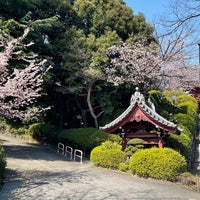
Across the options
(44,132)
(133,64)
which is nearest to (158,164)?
(133,64)

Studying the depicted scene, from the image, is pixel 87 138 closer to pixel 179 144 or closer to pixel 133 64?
pixel 179 144

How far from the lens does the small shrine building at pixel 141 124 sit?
14328 millimetres

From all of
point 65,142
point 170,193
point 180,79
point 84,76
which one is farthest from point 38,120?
point 170,193

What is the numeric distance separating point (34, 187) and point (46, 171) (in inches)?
130

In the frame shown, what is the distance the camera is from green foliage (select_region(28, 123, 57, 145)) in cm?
2455

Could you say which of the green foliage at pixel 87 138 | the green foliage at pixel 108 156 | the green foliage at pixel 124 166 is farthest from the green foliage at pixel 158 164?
the green foliage at pixel 87 138

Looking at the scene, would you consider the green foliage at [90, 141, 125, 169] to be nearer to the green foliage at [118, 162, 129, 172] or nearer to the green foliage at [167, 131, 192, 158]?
the green foliage at [118, 162, 129, 172]

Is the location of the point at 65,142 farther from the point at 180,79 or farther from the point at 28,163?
the point at 180,79

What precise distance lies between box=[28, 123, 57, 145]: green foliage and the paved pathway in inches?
342

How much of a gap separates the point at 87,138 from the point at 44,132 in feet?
20.7

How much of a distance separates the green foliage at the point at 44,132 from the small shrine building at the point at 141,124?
9868 mm

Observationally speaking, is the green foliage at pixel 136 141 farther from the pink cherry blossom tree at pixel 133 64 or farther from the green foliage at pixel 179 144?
the pink cherry blossom tree at pixel 133 64

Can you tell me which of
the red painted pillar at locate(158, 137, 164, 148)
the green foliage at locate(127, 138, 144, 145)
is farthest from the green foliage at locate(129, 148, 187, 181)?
the green foliage at locate(127, 138, 144, 145)

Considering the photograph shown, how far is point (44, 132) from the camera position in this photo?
25.2 meters
